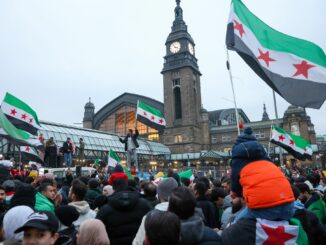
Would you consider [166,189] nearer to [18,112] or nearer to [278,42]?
[278,42]

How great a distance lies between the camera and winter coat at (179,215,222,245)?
3.02 m

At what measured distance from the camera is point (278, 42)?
8.74m

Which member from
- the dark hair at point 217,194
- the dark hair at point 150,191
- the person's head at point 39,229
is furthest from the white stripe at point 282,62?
the person's head at point 39,229

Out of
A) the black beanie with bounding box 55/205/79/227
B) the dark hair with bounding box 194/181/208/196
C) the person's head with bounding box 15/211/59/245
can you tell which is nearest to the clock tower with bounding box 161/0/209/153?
the dark hair with bounding box 194/181/208/196

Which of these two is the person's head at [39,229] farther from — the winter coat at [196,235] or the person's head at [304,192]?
the person's head at [304,192]

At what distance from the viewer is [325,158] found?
34156 millimetres

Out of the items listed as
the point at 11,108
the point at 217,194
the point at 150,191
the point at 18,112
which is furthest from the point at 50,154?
the point at 217,194

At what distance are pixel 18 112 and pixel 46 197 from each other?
10.9m

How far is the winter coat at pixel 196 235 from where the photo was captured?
302 centimetres

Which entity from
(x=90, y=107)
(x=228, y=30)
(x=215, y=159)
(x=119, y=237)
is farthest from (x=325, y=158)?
(x=90, y=107)

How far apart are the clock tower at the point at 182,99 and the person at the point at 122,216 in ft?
199

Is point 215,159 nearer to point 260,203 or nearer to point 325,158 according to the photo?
point 325,158

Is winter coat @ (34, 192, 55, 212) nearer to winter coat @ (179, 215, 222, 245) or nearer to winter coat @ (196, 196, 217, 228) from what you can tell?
winter coat @ (196, 196, 217, 228)

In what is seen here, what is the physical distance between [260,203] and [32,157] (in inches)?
634
